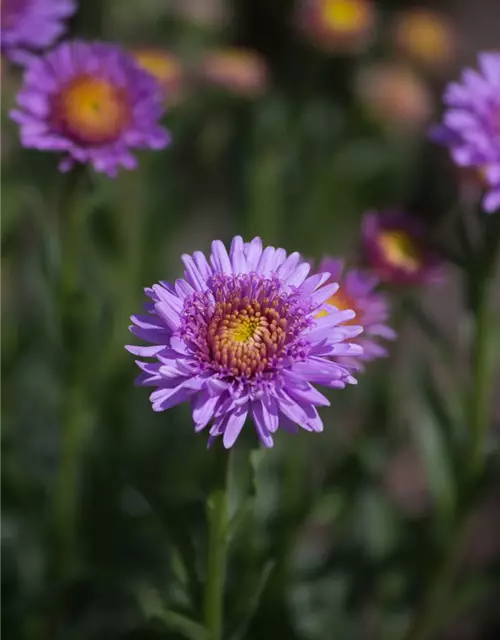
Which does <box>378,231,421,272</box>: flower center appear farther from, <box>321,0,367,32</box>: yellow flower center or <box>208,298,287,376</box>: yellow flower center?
<box>321,0,367,32</box>: yellow flower center

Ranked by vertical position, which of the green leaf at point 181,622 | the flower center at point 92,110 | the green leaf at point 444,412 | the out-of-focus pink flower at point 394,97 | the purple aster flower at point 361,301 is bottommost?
the green leaf at point 181,622

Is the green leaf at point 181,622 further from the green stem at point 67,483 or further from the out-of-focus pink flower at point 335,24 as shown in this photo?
the out-of-focus pink flower at point 335,24

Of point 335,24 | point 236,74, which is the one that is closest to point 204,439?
point 236,74

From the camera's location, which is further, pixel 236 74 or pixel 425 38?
pixel 425 38

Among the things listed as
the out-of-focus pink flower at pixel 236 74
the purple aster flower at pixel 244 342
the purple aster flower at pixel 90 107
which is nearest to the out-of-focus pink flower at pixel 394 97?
the out-of-focus pink flower at pixel 236 74

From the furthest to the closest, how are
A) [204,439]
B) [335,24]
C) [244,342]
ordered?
[335,24]
[204,439]
[244,342]

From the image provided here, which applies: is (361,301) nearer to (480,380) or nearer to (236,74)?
(480,380)
